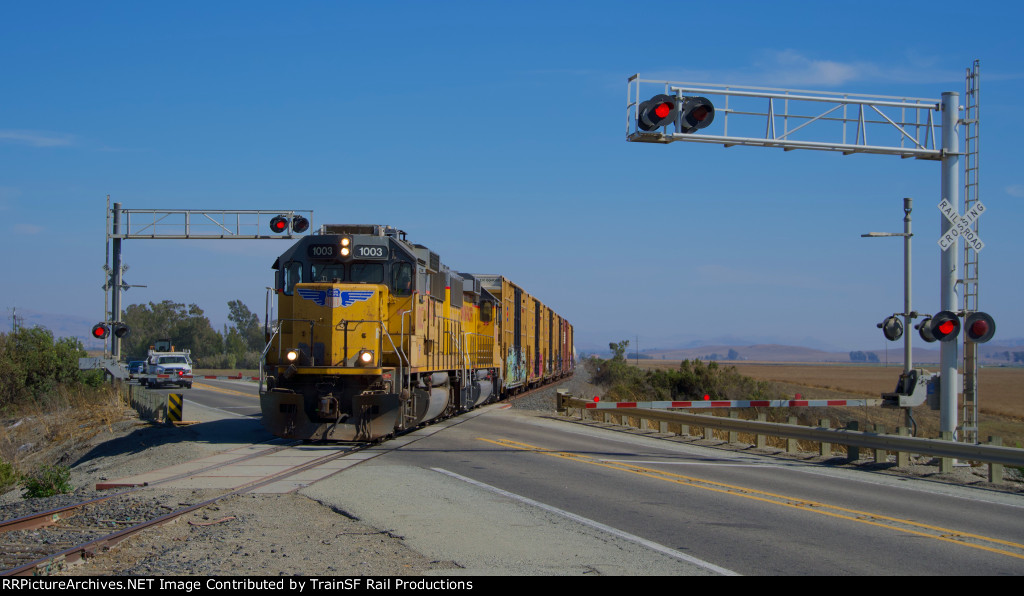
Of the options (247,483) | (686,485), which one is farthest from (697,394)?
(247,483)

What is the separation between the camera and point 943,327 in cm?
1344

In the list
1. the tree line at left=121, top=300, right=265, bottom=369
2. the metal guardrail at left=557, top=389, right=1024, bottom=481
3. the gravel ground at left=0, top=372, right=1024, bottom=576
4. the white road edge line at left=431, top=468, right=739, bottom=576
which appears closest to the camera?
the gravel ground at left=0, top=372, right=1024, bottom=576

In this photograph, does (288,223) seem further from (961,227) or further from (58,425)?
(961,227)

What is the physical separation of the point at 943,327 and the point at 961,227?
1801 millimetres

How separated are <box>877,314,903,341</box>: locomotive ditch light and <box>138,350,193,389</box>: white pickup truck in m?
35.1

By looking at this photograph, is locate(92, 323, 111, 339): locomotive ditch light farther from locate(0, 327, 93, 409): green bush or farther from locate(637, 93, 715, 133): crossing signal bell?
locate(637, 93, 715, 133): crossing signal bell

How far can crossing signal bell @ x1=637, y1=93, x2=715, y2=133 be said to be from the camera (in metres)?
12.4

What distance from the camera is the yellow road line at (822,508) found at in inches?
300

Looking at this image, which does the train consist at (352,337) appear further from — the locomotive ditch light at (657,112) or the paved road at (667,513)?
the locomotive ditch light at (657,112)

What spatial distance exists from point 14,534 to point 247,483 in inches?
123

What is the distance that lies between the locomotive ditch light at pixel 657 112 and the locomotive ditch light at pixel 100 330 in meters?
20.9

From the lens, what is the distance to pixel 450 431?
18.4 m

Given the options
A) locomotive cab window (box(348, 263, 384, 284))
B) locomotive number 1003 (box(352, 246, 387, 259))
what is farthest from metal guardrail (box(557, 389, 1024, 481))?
locomotive number 1003 (box(352, 246, 387, 259))

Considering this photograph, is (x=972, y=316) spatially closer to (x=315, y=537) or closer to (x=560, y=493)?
(x=560, y=493)
